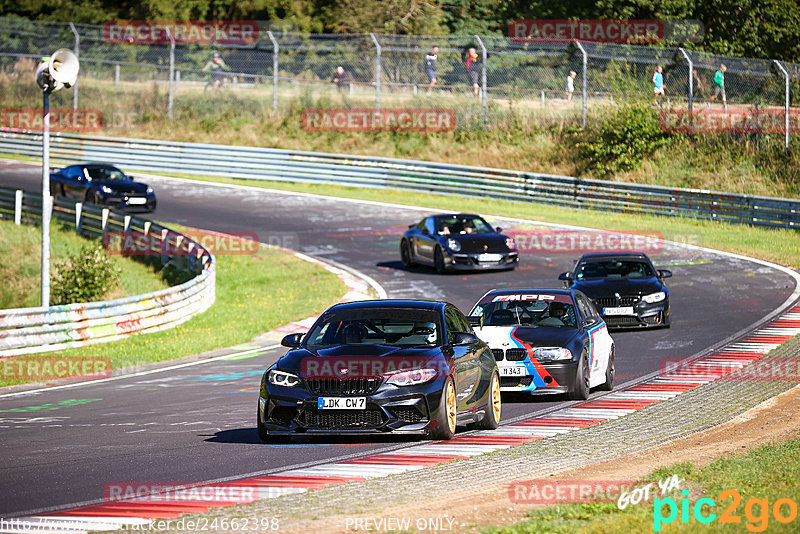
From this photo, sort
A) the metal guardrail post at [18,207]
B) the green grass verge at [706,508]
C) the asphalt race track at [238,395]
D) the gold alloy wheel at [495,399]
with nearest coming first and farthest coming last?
the green grass verge at [706,508] < the asphalt race track at [238,395] < the gold alloy wheel at [495,399] < the metal guardrail post at [18,207]

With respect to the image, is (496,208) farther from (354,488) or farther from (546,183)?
(354,488)

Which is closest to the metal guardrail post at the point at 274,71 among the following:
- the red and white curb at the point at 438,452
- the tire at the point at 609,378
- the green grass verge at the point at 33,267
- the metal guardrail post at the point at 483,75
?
the metal guardrail post at the point at 483,75

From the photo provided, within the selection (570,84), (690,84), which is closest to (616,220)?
(690,84)

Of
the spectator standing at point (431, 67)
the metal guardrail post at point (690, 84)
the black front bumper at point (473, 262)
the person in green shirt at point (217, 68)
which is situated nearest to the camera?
the black front bumper at point (473, 262)

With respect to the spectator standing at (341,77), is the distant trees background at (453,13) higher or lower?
higher

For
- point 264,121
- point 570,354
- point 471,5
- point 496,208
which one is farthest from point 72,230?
point 471,5

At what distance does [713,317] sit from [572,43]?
2045cm

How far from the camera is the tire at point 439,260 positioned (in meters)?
26.5

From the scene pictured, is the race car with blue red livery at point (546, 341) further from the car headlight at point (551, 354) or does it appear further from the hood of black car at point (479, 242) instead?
the hood of black car at point (479, 242)

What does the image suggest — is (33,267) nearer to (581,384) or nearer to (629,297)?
(629,297)

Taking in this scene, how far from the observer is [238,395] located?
14625mm

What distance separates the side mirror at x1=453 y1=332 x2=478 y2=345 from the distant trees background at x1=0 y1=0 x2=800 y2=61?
36937 millimetres

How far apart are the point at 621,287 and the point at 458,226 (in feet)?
24.9

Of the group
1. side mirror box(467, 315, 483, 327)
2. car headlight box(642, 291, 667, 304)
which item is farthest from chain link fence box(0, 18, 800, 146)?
side mirror box(467, 315, 483, 327)
